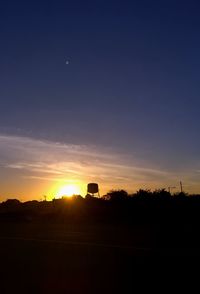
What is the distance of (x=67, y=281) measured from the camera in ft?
35.8

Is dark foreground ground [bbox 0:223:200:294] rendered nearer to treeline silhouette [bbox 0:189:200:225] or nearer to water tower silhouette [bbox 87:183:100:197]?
treeline silhouette [bbox 0:189:200:225]

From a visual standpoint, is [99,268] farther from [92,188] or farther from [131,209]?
[92,188]

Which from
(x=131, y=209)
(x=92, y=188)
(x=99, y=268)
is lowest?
(x=99, y=268)

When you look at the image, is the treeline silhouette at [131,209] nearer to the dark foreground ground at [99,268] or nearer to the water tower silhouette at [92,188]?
the water tower silhouette at [92,188]

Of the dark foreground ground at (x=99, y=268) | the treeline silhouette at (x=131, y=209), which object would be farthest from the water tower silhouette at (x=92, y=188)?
the dark foreground ground at (x=99, y=268)

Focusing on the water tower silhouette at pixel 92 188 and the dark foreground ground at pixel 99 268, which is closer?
the dark foreground ground at pixel 99 268

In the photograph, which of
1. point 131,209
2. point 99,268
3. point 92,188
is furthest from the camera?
point 92,188

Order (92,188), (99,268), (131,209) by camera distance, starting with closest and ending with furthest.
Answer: (99,268) < (131,209) < (92,188)

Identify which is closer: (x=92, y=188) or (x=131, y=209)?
(x=131, y=209)

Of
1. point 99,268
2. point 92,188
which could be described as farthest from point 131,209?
point 99,268

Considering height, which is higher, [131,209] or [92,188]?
[92,188]

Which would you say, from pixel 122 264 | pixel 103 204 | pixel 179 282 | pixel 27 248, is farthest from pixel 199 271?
pixel 103 204

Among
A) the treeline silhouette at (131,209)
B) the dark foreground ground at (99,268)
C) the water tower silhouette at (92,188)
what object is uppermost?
the water tower silhouette at (92,188)

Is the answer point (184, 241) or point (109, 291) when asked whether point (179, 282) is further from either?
point (184, 241)
